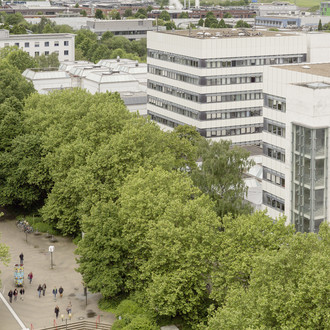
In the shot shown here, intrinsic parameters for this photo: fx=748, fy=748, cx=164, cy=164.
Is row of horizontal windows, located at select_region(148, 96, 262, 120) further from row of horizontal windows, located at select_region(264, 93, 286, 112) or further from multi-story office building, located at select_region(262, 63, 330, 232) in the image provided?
row of horizontal windows, located at select_region(264, 93, 286, 112)

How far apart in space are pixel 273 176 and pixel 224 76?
147 feet

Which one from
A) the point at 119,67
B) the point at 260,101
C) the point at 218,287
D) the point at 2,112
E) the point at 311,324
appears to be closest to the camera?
the point at 311,324

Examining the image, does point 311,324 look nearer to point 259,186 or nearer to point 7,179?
point 259,186

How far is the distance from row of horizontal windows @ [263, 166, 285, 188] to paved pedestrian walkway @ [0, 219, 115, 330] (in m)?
24.5

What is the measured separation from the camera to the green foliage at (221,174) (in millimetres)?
94438

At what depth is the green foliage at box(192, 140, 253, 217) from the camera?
3718 inches

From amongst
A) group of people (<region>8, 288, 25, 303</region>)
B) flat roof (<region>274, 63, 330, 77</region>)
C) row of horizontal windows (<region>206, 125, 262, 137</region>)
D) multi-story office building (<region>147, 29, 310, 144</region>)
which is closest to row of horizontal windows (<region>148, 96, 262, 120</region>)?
multi-story office building (<region>147, 29, 310, 144</region>)

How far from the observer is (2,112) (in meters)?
122

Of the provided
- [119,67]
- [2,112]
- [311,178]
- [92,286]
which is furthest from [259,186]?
[119,67]

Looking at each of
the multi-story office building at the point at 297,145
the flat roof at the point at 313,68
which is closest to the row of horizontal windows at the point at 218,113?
the flat roof at the point at 313,68

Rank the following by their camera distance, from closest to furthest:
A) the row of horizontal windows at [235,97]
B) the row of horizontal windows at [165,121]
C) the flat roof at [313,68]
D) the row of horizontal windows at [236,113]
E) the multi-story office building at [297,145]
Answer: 1. the multi-story office building at [297,145]
2. the flat roof at [313,68]
3. the row of horizontal windows at [235,97]
4. the row of horizontal windows at [236,113]
5. the row of horizontal windows at [165,121]

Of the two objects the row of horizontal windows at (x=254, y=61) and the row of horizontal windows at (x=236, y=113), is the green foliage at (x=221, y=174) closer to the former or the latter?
the row of horizontal windows at (x=236, y=113)

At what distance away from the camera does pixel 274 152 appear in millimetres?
88062

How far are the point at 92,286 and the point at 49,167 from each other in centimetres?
3106
